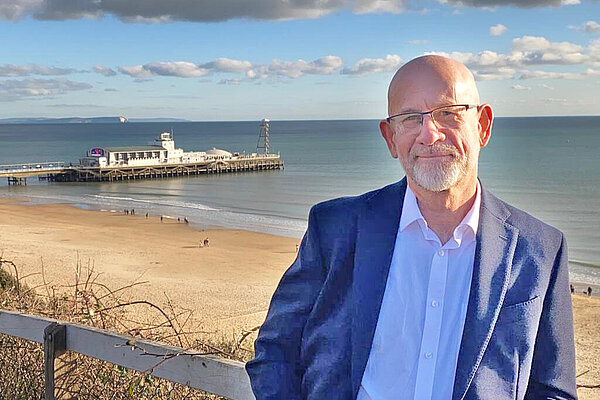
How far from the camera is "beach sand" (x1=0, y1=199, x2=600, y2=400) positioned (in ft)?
47.5

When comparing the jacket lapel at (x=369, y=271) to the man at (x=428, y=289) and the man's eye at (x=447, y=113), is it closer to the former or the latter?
the man at (x=428, y=289)

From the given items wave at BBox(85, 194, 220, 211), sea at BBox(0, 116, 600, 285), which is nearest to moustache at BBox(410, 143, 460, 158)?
sea at BBox(0, 116, 600, 285)

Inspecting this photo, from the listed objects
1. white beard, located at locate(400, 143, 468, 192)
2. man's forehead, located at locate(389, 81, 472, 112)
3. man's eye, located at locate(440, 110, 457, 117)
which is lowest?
white beard, located at locate(400, 143, 468, 192)

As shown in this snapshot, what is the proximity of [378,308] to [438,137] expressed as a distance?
498mm

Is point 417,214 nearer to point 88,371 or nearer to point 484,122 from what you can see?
point 484,122

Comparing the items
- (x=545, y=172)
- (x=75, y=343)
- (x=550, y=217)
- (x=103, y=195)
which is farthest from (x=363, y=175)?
(x=75, y=343)

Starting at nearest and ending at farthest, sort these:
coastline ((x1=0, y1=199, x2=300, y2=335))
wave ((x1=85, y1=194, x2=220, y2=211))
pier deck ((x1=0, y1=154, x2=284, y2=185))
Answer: coastline ((x1=0, y1=199, x2=300, y2=335)) → wave ((x1=85, y1=194, x2=220, y2=211)) → pier deck ((x1=0, y1=154, x2=284, y2=185))

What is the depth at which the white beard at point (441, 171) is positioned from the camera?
6.23ft

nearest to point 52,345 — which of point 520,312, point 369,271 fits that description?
point 369,271

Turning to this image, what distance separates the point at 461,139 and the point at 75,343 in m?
1.86

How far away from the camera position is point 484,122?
2012 mm

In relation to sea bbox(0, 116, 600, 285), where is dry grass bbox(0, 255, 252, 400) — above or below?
above

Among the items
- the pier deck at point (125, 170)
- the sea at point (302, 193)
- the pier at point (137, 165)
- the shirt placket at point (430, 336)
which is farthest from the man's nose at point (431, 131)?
the pier at point (137, 165)

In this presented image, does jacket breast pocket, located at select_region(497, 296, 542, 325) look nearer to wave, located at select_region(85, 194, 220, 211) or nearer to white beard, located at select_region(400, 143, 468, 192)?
white beard, located at select_region(400, 143, 468, 192)
